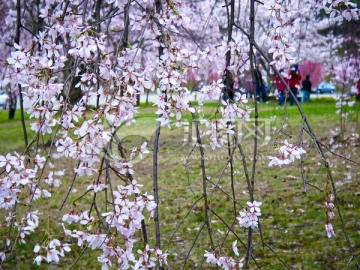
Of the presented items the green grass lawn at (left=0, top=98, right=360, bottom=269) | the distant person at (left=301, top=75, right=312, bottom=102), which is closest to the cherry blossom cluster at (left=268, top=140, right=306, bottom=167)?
the green grass lawn at (left=0, top=98, right=360, bottom=269)

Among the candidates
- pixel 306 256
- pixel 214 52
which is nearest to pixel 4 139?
pixel 306 256

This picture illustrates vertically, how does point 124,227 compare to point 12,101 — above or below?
above

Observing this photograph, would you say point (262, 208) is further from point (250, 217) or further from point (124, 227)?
point (124, 227)

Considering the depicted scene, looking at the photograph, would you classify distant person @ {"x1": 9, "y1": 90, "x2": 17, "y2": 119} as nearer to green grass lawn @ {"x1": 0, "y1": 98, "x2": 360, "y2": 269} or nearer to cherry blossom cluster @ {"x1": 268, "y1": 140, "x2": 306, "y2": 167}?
green grass lawn @ {"x1": 0, "y1": 98, "x2": 360, "y2": 269}

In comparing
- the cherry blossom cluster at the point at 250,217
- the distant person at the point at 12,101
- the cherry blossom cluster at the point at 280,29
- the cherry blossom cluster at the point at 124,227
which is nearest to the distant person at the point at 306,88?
the distant person at the point at 12,101

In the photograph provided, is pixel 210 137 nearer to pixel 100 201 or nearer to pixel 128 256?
pixel 128 256

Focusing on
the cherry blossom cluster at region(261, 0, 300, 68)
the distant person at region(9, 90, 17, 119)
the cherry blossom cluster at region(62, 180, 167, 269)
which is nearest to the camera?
the cherry blossom cluster at region(62, 180, 167, 269)

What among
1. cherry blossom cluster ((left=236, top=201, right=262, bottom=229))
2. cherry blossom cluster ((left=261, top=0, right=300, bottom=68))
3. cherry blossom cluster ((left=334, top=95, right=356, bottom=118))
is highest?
cherry blossom cluster ((left=261, top=0, right=300, bottom=68))

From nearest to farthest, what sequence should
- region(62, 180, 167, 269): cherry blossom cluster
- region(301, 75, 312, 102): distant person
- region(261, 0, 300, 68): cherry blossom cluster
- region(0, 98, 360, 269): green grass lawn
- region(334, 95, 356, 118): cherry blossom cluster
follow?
1. region(62, 180, 167, 269): cherry blossom cluster
2. region(261, 0, 300, 68): cherry blossom cluster
3. region(0, 98, 360, 269): green grass lawn
4. region(334, 95, 356, 118): cherry blossom cluster
5. region(301, 75, 312, 102): distant person

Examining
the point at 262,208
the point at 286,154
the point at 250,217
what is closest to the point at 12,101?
the point at 262,208

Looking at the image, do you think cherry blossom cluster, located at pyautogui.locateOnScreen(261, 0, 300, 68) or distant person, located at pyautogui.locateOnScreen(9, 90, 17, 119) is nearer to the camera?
cherry blossom cluster, located at pyautogui.locateOnScreen(261, 0, 300, 68)

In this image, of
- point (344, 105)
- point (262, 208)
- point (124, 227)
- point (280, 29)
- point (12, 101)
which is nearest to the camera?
point (124, 227)

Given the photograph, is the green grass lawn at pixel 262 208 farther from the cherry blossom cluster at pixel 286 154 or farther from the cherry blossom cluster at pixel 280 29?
the cherry blossom cluster at pixel 280 29

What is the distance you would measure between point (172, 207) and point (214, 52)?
131 inches
